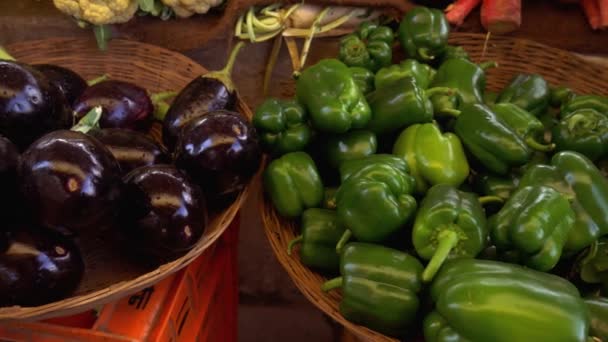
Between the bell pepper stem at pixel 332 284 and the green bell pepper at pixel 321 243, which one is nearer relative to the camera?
the bell pepper stem at pixel 332 284

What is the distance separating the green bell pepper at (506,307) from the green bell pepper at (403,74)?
611 millimetres

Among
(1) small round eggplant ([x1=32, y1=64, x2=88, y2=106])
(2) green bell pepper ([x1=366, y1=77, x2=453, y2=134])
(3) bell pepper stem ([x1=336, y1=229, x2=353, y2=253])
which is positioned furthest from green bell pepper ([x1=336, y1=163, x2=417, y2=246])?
(1) small round eggplant ([x1=32, y1=64, x2=88, y2=106])

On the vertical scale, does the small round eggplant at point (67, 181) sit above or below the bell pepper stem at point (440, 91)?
above

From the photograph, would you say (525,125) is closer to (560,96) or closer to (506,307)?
(560,96)

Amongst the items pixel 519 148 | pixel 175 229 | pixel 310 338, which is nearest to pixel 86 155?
pixel 175 229

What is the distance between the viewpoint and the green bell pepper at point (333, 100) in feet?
3.83

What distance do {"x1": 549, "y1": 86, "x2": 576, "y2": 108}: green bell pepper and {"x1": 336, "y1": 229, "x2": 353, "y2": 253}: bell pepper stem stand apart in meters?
0.78

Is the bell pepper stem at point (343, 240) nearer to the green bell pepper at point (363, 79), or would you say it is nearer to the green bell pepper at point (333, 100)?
the green bell pepper at point (333, 100)

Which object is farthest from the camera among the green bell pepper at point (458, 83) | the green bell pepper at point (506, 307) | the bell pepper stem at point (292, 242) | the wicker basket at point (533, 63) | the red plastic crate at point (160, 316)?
the wicker basket at point (533, 63)

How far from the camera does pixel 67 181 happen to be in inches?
31.6

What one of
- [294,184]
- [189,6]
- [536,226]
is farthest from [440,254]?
[189,6]

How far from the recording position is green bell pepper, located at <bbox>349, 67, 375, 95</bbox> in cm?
138

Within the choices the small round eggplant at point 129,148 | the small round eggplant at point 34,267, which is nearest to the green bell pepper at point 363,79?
the small round eggplant at point 129,148

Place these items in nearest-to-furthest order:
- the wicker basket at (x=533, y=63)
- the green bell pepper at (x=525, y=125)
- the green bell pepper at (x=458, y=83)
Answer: the green bell pepper at (x=525, y=125)
the green bell pepper at (x=458, y=83)
the wicker basket at (x=533, y=63)
